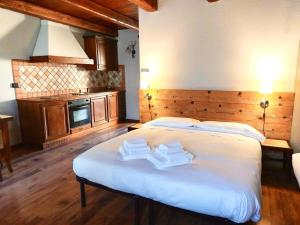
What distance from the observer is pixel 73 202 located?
239cm

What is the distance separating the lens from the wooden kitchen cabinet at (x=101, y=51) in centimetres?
550

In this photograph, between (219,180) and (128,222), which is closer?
(219,180)

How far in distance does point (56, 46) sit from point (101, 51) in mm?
1375

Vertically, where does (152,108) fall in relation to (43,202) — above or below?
above

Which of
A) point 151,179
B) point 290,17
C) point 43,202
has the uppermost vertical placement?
point 290,17

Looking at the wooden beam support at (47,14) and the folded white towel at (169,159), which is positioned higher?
the wooden beam support at (47,14)

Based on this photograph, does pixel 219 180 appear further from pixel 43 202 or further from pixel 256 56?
pixel 256 56

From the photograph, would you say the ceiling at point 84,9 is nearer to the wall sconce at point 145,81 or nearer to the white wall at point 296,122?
the wall sconce at point 145,81

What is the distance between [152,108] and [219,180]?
242cm

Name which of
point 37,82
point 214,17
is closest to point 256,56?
point 214,17

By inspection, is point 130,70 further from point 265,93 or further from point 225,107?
point 265,93

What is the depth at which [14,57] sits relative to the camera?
406 cm

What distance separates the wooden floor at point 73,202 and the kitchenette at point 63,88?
1005 mm

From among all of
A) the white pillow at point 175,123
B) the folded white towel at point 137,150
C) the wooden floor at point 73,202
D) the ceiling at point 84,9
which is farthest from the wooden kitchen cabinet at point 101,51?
the folded white towel at point 137,150
